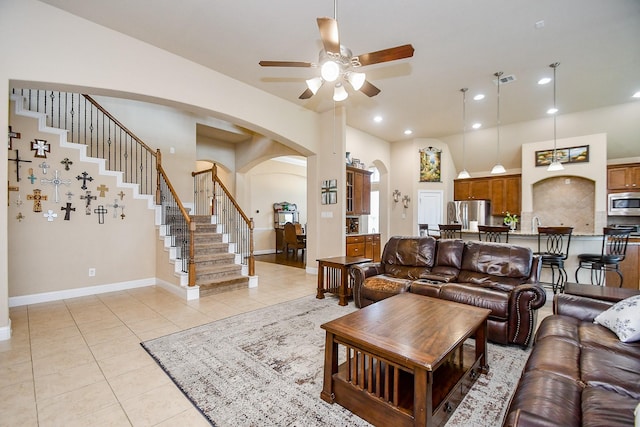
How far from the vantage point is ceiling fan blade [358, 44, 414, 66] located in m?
2.39

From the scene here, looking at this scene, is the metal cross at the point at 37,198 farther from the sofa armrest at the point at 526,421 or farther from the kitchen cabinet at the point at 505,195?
the kitchen cabinet at the point at 505,195

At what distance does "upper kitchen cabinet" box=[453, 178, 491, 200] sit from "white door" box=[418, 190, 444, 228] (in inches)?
25.5

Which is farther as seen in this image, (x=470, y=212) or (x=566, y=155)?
(x=470, y=212)

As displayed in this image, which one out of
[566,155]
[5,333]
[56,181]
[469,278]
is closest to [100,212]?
A: [56,181]

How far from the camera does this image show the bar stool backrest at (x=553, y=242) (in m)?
4.05

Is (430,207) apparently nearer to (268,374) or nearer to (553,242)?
(553,242)

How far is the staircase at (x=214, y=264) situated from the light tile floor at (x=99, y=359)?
27 cm

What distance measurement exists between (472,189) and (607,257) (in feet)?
14.7

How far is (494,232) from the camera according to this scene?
448 centimetres

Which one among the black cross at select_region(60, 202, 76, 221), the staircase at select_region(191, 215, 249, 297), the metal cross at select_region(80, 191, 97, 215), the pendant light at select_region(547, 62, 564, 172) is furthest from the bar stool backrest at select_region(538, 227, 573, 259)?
the black cross at select_region(60, 202, 76, 221)

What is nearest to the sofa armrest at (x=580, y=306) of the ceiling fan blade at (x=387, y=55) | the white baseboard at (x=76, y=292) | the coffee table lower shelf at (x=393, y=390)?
the coffee table lower shelf at (x=393, y=390)

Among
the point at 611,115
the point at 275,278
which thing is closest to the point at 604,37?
the point at 611,115

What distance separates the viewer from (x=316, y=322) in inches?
134

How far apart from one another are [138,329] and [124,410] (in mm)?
1518
